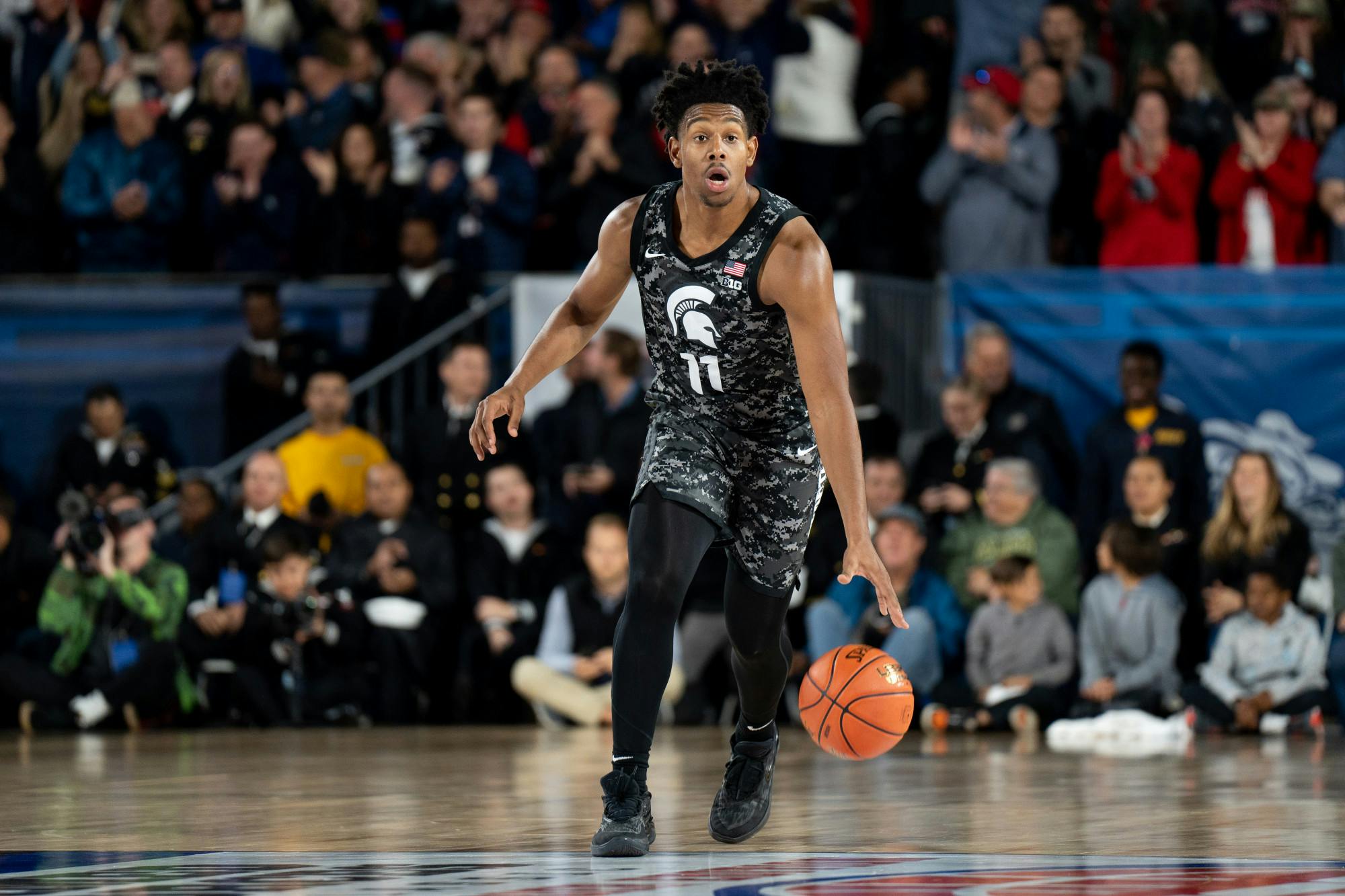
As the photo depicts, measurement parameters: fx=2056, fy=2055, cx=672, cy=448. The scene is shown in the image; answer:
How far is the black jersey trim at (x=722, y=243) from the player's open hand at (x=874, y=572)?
93 centimetres

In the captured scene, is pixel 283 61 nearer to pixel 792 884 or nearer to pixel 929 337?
pixel 929 337

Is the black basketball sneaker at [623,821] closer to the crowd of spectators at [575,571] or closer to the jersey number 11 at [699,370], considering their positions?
the jersey number 11 at [699,370]

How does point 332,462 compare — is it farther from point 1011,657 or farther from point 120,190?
point 1011,657

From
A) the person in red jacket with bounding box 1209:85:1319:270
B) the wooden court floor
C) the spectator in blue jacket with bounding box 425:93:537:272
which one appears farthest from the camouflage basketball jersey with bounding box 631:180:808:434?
the spectator in blue jacket with bounding box 425:93:537:272

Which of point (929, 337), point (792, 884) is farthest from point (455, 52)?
point (792, 884)

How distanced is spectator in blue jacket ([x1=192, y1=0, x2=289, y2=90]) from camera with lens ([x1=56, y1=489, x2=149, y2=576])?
424 cm

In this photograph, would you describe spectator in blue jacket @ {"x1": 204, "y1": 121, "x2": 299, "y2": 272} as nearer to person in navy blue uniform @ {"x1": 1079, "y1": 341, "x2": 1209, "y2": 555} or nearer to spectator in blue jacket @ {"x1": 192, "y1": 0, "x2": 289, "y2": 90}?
spectator in blue jacket @ {"x1": 192, "y1": 0, "x2": 289, "y2": 90}

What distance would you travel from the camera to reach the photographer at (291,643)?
12477 millimetres

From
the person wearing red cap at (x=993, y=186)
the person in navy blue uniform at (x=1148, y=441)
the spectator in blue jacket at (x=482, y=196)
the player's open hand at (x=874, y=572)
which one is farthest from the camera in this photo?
→ the spectator in blue jacket at (x=482, y=196)

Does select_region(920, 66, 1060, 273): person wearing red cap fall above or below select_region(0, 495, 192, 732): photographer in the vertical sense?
above

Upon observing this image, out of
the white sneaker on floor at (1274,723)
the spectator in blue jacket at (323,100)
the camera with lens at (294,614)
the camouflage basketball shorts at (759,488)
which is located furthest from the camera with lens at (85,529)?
the camouflage basketball shorts at (759,488)

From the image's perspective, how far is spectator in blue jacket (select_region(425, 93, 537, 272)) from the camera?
13.7 m

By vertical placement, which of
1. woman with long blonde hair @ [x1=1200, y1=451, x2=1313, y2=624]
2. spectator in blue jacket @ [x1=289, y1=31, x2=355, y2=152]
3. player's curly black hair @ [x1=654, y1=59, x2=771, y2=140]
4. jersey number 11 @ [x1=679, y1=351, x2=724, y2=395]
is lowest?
woman with long blonde hair @ [x1=1200, y1=451, x2=1313, y2=624]

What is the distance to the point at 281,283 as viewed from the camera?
1358cm
